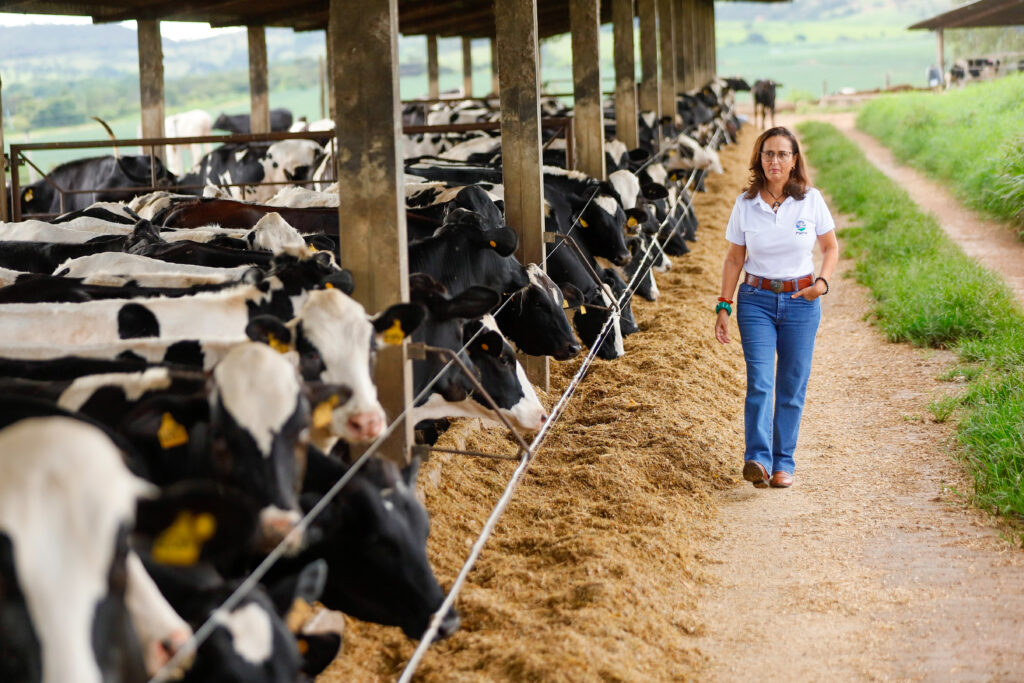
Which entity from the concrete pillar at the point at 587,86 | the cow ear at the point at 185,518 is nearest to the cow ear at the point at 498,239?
the cow ear at the point at 185,518

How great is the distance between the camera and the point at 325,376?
3680 millimetres

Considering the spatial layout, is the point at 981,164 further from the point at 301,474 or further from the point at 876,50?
the point at 876,50

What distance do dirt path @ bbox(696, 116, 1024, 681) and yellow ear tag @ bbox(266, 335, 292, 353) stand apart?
6.20ft

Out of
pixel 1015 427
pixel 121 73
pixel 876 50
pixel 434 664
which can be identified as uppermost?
pixel 876 50

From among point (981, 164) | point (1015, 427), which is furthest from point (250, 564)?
point (981, 164)

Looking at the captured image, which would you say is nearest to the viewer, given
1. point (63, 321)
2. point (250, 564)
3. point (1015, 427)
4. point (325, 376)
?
point (250, 564)

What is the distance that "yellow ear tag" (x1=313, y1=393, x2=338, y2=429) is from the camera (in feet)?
10.8

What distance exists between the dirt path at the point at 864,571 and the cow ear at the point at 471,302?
154 centimetres

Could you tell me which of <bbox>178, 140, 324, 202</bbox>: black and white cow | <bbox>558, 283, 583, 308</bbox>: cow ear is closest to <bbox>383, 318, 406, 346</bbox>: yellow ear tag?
<bbox>558, 283, 583, 308</bbox>: cow ear

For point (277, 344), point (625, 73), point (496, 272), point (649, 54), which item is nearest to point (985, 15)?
point (649, 54)

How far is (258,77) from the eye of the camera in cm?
1466

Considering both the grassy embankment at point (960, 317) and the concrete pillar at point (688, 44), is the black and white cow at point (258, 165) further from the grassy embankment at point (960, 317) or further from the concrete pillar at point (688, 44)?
the concrete pillar at point (688, 44)

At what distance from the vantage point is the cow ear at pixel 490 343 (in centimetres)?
537

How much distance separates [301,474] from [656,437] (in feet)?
11.1
